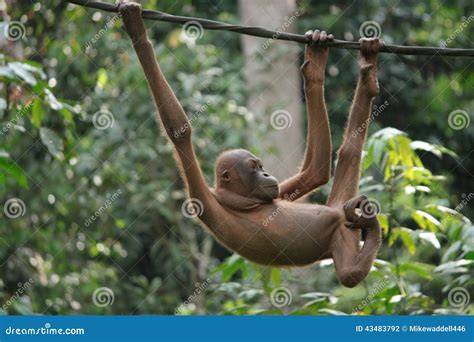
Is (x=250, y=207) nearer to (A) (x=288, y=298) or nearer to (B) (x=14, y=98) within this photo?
(A) (x=288, y=298)

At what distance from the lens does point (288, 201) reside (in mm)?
6289

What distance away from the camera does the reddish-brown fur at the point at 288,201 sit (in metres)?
5.51

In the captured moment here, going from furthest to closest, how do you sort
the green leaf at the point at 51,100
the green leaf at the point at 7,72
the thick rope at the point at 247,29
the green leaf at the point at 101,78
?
the green leaf at the point at 101,78 < the green leaf at the point at 51,100 < the green leaf at the point at 7,72 < the thick rope at the point at 247,29

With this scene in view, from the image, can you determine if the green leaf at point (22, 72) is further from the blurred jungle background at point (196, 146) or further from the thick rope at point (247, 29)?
the thick rope at point (247, 29)

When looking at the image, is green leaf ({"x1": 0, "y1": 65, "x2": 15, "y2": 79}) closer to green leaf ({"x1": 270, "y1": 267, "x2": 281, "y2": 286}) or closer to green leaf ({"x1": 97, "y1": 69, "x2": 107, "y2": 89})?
green leaf ({"x1": 97, "y1": 69, "x2": 107, "y2": 89})

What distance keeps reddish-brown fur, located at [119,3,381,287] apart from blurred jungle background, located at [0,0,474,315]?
361mm

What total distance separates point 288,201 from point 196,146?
4085 millimetres

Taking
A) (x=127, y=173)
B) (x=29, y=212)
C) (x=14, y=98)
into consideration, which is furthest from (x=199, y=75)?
(x=14, y=98)

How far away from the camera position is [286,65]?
11.9 metres

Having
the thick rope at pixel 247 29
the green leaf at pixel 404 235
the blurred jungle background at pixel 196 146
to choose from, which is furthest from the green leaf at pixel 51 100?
the green leaf at pixel 404 235

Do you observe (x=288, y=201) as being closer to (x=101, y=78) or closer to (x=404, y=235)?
(x=404, y=235)

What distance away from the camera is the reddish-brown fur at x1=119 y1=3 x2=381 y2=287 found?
18.1ft

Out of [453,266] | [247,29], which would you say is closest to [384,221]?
[453,266]

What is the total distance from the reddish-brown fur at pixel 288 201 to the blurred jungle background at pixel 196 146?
0.36m
